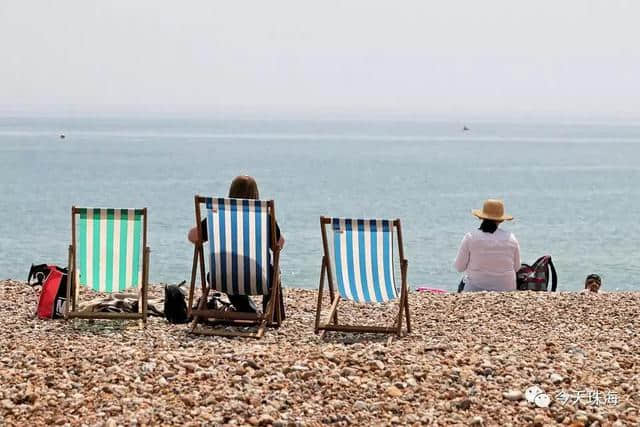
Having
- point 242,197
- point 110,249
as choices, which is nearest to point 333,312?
point 242,197

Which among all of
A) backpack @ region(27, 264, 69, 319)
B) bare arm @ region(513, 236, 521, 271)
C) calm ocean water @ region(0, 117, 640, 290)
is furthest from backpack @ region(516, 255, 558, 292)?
calm ocean water @ region(0, 117, 640, 290)

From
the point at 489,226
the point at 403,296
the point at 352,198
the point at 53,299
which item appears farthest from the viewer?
the point at 352,198

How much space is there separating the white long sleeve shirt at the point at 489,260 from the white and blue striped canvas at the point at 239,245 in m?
2.21

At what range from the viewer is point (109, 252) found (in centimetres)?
694

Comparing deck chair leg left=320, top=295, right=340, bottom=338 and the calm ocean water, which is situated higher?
deck chair leg left=320, top=295, right=340, bottom=338

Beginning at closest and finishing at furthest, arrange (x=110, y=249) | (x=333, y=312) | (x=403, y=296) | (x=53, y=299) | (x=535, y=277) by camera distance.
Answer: (x=403, y=296)
(x=333, y=312)
(x=110, y=249)
(x=53, y=299)
(x=535, y=277)

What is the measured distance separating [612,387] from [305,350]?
5.16ft

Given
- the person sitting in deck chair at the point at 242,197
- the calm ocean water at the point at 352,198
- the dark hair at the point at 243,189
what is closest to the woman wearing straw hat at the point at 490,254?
the person sitting in deck chair at the point at 242,197

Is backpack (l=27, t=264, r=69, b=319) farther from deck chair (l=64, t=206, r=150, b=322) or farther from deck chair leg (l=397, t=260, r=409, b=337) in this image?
deck chair leg (l=397, t=260, r=409, b=337)

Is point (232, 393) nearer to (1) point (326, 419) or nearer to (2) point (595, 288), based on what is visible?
(1) point (326, 419)

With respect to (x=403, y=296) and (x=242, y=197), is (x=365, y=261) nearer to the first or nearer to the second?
(x=403, y=296)

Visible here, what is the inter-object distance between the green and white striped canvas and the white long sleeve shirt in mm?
2714

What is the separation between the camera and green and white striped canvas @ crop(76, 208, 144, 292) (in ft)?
22.6

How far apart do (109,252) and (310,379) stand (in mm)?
2485
